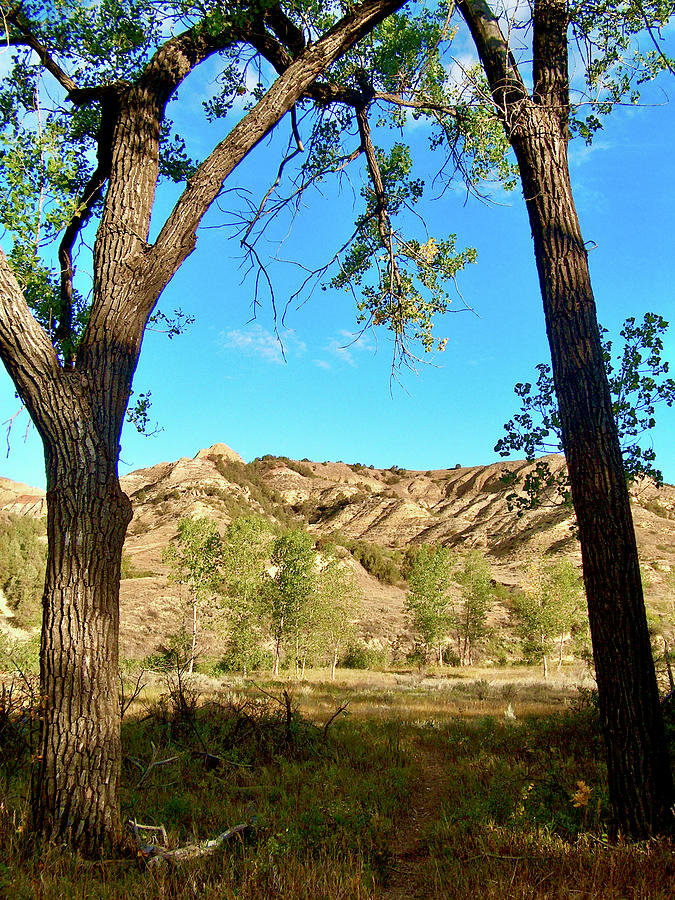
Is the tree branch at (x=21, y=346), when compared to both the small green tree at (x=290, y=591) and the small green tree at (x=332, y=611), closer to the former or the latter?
the small green tree at (x=290, y=591)

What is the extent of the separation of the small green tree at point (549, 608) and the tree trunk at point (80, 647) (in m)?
32.4

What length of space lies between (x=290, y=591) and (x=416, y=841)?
87.3 ft

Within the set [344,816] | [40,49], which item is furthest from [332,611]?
[40,49]

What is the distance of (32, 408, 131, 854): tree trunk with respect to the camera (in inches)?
133

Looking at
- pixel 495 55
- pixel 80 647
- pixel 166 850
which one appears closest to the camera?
pixel 166 850

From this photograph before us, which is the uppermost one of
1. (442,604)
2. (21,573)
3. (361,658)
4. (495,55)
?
(495,55)

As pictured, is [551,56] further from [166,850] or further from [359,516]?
[359,516]

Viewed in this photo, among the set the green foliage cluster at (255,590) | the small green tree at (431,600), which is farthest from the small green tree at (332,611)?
the small green tree at (431,600)

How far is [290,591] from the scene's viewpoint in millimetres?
30375

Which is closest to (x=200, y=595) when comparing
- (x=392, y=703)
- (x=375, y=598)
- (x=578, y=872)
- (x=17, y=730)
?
(x=392, y=703)

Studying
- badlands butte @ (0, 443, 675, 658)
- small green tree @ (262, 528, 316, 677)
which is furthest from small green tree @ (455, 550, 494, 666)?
small green tree @ (262, 528, 316, 677)

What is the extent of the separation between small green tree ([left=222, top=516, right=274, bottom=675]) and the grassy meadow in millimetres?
19646

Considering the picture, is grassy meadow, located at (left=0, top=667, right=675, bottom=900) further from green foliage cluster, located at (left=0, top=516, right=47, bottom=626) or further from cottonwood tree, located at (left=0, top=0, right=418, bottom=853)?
green foliage cluster, located at (left=0, top=516, right=47, bottom=626)

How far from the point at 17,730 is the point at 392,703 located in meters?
11.7
